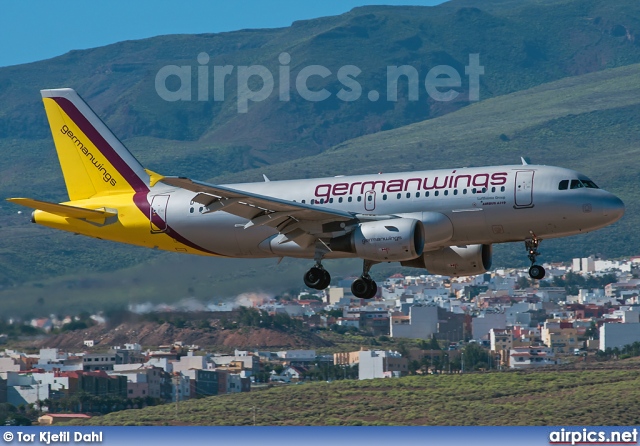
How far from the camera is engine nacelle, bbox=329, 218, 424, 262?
53344mm

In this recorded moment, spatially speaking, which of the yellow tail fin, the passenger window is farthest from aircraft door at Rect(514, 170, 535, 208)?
the yellow tail fin

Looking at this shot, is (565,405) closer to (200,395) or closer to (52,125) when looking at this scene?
(200,395)

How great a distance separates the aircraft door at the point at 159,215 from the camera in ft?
191

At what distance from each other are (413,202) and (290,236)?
5.28 meters

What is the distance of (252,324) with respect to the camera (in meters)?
111

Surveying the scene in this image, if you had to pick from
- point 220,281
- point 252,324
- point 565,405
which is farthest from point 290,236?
point 252,324

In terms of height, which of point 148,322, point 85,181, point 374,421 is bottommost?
point 374,421

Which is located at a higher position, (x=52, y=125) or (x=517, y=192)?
(x=52, y=125)

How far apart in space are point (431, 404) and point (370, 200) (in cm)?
4199

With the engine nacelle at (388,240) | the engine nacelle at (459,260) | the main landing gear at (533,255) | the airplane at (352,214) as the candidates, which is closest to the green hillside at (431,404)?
the airplane at (352,214)

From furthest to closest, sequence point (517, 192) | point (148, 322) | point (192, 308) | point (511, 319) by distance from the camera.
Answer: point (511, 319)
point (148, 322)
point (192, 308)
point (517, 192)

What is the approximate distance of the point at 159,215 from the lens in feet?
192

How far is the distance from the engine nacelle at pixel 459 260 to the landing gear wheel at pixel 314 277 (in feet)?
16.6

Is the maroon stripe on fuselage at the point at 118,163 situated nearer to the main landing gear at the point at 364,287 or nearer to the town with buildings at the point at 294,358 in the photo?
the main landing gear at the point at 364,287
